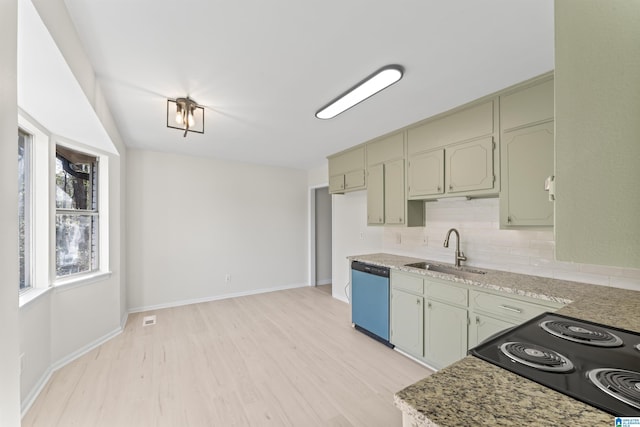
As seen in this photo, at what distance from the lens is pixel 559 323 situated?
118 centimetres

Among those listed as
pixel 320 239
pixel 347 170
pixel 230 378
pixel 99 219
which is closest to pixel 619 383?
pixel 230 378

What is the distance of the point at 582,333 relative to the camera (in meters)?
1.05

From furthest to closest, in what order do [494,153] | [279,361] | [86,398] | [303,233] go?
[303,233], [279,361], [494,153], [86,398]

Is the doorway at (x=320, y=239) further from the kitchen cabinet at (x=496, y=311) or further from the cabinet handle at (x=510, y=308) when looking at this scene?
the cabinet handle at (x=510, y=308)

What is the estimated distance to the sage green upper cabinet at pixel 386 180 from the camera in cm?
309

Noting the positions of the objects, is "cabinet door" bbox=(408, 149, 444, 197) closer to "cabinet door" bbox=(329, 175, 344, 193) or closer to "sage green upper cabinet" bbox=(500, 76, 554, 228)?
"sage green upper cabinet" bbox=(500, 76, 554, 228)

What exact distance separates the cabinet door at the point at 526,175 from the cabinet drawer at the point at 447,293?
0.68 metres

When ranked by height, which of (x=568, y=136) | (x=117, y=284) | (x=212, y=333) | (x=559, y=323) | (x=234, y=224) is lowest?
(x=212, y=333)

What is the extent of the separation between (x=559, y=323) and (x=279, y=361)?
2.31 metres

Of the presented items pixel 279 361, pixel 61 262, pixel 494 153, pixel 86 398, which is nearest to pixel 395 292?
pixel 279 361

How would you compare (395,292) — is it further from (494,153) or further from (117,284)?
(117,284)

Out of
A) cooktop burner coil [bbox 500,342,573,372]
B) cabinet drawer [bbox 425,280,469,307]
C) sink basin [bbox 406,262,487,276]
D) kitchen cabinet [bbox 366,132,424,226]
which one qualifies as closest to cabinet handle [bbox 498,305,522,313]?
cabinet drawer [bbox 425,280,469,307]

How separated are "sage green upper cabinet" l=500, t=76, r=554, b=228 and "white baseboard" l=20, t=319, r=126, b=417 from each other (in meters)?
4.02

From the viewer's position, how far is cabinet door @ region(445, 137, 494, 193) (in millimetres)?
2260
